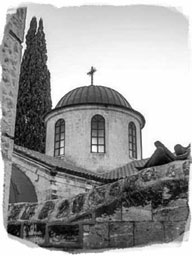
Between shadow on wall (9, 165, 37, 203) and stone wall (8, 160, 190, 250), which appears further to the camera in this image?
shadow on wall (9, 165, 37, 203)

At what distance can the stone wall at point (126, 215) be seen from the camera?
248 centimetres

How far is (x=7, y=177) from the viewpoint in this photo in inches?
98.9

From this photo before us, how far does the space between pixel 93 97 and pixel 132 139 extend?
8.93 feet

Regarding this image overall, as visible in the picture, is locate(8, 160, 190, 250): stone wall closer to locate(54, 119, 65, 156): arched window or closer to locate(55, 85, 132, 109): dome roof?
locate(54, 119, 65, 156): arched window

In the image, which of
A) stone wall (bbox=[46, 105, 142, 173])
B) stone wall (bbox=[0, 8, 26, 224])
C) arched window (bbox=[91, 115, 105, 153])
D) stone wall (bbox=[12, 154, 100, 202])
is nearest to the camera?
stone wall (bbox=[0, 8, 26, 224])

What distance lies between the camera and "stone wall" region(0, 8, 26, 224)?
269cm

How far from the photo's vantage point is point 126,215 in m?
2.69

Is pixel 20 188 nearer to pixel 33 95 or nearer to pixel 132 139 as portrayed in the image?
pixel 132 139

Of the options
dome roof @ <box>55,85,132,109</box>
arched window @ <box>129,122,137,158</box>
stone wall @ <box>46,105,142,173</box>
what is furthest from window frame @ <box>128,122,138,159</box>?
dome roof @ <box>55,85,132,109</box>

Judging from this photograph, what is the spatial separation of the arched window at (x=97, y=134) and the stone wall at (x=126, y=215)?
1226cm

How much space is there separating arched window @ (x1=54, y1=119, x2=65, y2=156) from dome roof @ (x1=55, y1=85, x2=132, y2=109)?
2.97 ft

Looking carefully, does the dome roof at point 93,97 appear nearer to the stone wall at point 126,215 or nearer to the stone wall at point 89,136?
the stone wall at point 89,136

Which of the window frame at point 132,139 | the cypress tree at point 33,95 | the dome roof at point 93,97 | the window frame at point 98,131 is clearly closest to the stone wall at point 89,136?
the window frame at point 98,131

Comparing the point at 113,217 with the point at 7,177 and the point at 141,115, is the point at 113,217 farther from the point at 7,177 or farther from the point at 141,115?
the point at 141,115
